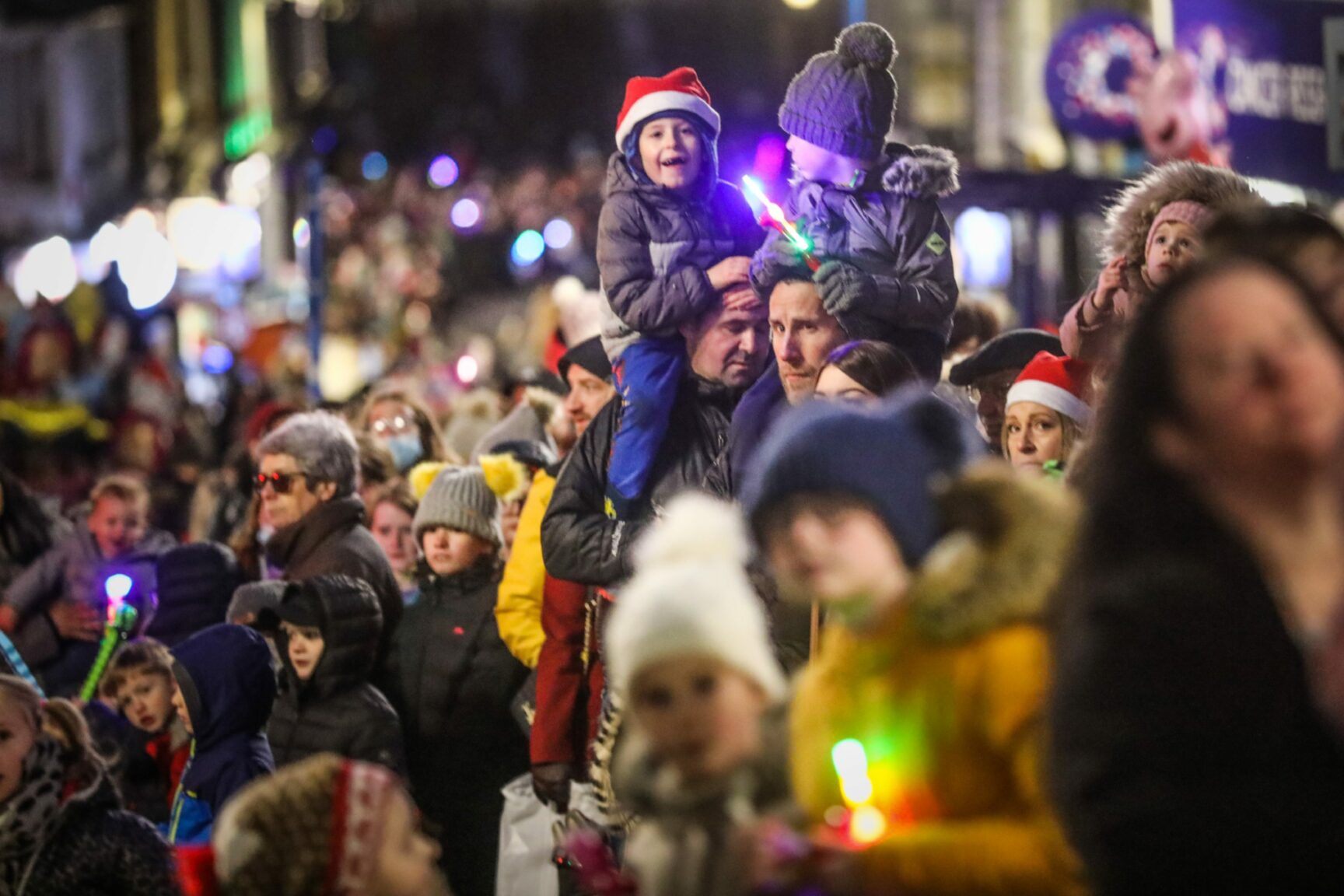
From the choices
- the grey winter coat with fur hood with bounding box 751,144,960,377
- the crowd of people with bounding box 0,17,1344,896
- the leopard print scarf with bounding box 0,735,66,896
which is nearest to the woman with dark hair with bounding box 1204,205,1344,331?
the crowd of people with bounding box 0,17,1344,896

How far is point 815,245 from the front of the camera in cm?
556

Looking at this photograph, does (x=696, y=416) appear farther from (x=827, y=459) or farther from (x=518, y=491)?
(x=827, y=459)

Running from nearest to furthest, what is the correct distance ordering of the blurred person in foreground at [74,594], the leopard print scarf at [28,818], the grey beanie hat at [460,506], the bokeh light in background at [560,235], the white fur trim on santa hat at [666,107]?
the leopard print scarf at [28,818] → the white fur trim on santa hat at [666,107] → the grey beanie hat at [460,506] → the blurred person in foreground at [74,594] → the bokeh light in background at [560,235]

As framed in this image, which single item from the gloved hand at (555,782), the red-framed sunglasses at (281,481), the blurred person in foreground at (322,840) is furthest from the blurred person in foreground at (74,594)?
the blurred person in foreground at (322,840)

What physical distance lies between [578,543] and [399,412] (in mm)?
4278

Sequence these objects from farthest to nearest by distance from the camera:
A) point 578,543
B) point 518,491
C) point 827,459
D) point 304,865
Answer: point 518,491, point 578,543, point 304,865, point 827,459

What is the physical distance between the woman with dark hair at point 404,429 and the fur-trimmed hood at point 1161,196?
4.85 meters

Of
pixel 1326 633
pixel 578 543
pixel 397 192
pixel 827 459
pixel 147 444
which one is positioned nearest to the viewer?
pixel 1326 633

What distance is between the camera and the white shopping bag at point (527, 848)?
671 cm

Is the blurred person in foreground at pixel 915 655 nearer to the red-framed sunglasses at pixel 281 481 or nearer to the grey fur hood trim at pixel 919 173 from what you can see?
the grey fur hood trim at pixel 919 173

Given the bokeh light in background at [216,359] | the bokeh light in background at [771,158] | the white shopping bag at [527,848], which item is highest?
the bokeh light in background at [771,158]

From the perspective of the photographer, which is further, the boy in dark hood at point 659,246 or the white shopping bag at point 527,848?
the white shopping bag at point 527,848

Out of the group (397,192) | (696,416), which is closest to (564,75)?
(397,192)

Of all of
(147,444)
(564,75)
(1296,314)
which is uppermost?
(564,75)
